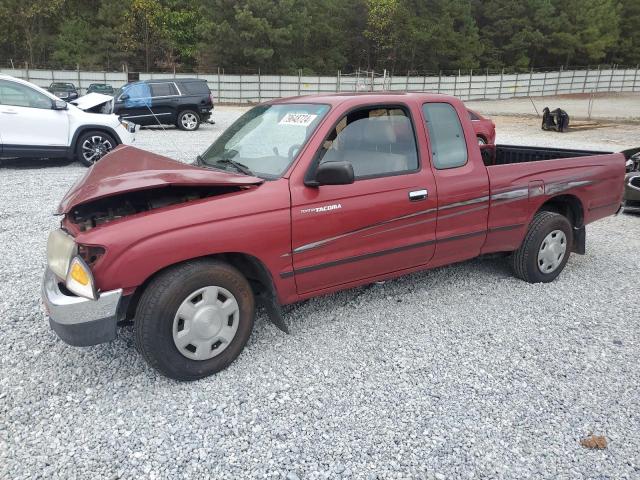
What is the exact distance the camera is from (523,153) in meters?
5.76

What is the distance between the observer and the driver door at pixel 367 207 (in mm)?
3357

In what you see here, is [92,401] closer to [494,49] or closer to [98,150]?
[98,150]

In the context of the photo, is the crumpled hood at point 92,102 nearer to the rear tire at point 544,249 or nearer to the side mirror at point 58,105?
the side mirror at point 58,105

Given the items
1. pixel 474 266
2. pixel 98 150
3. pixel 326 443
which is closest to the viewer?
pixel 326 443

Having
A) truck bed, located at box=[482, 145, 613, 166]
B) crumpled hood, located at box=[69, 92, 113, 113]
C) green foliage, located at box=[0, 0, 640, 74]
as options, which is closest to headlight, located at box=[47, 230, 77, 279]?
truck bed, located at box=[482, 145, 613, 166]

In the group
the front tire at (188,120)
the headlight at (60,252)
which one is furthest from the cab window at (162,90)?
the headlight at (60,252)

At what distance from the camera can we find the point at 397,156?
3820mm

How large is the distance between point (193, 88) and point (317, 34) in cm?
4096

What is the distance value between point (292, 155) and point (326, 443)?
6.00 ft

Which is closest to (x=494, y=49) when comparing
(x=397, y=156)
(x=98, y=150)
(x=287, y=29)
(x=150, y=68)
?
(x=287, y=29)

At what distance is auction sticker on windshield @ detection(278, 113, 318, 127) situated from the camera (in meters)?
3.59

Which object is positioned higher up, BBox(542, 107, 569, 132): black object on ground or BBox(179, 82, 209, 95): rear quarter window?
BBox(179, 82, 209, 95): rear quarter window

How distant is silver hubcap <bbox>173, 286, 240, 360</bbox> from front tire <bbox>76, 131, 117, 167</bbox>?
26.1 ft

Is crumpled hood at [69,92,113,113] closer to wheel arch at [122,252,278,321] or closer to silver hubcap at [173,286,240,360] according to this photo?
wheel arch at [122,252,278,321]
